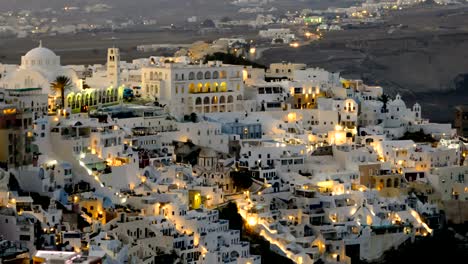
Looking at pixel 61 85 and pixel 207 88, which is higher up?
pixel 61 85

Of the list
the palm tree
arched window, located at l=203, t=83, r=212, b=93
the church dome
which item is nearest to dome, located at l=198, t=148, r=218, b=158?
the palm tree

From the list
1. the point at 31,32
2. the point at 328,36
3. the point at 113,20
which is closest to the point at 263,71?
the point at 328,36

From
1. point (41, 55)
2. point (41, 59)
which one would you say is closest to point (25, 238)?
point (41, 59)

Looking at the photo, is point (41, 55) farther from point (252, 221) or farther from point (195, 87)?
point (252, 221)

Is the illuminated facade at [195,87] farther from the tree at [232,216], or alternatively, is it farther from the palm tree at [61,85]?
the tree at [232,216]

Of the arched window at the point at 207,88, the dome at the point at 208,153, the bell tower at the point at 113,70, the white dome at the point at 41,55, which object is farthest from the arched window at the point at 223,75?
the dome at the point at 208,153

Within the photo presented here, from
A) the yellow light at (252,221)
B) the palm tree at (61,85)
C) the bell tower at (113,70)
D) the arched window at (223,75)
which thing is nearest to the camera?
the yellow light at (252,221)

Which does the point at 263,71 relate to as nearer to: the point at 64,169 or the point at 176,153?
the point at 176,153

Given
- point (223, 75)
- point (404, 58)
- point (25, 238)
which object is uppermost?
point (223, 75)

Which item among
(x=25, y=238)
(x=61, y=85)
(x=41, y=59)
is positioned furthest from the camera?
(x=41, y=59)

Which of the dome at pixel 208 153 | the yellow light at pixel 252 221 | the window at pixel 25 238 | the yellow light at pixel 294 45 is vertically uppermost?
the dome at pixel 208 153

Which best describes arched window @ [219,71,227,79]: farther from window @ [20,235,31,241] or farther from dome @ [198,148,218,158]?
window @ [20,235,31,241]
